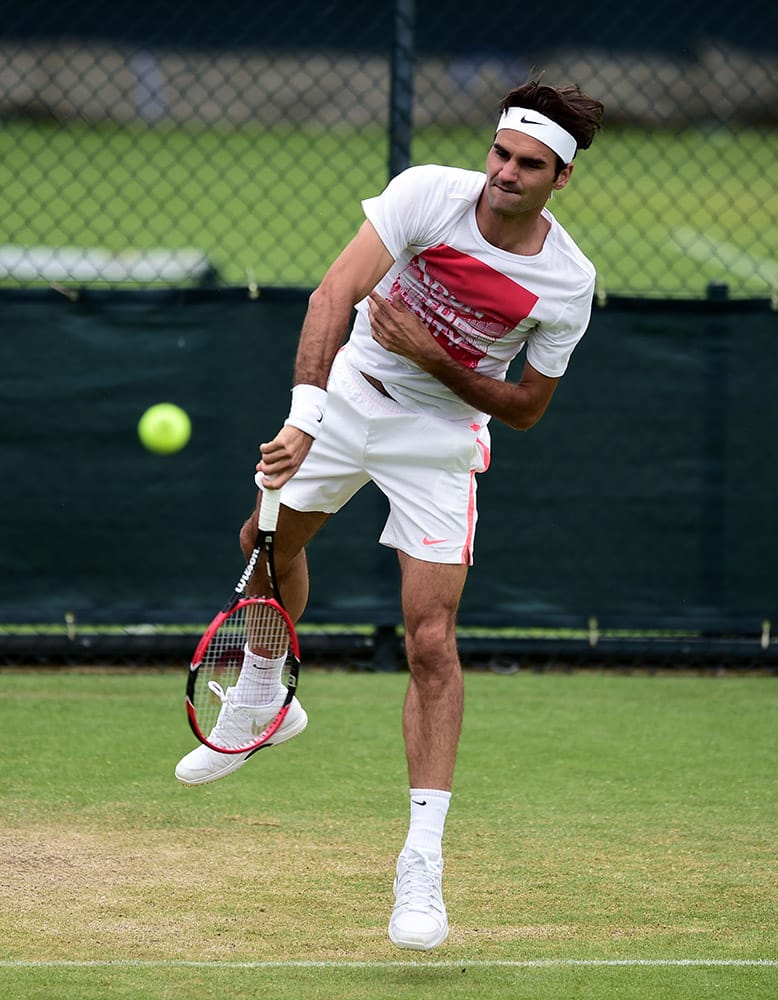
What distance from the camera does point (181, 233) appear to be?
2272 cm

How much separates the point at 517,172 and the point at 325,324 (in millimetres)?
620

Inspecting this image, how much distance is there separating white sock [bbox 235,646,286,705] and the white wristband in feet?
3.07

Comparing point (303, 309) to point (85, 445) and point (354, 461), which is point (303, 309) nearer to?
point (85, 445)

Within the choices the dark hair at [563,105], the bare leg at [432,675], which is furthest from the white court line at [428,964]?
the dark hair at [563,105]

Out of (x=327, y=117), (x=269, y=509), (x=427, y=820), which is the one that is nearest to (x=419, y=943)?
(x=427, y=820)

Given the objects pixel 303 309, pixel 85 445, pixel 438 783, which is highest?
pixel 303 309

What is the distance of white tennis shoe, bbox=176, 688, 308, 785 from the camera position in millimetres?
4219

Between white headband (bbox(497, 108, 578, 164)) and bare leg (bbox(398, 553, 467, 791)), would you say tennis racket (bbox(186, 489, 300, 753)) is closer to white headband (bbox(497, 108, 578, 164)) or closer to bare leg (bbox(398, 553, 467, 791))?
bare leg (bbox(398, 553, 467, 791))

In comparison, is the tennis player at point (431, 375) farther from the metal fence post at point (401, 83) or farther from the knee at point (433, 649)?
the metal fence post at point (401, 83)

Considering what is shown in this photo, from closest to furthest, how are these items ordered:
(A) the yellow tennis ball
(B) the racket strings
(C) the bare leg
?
1. (C) the bare leg
2. (B) the racket strings
3. (A) the yellow tennis ball

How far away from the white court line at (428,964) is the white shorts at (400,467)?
3.23 ft

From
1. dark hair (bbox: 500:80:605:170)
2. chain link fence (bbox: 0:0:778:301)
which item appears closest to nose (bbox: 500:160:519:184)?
dark hair (bbox: 500:80:605:170)

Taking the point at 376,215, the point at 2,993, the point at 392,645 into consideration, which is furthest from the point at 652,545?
the point at 2,993

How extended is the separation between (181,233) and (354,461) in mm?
19005
